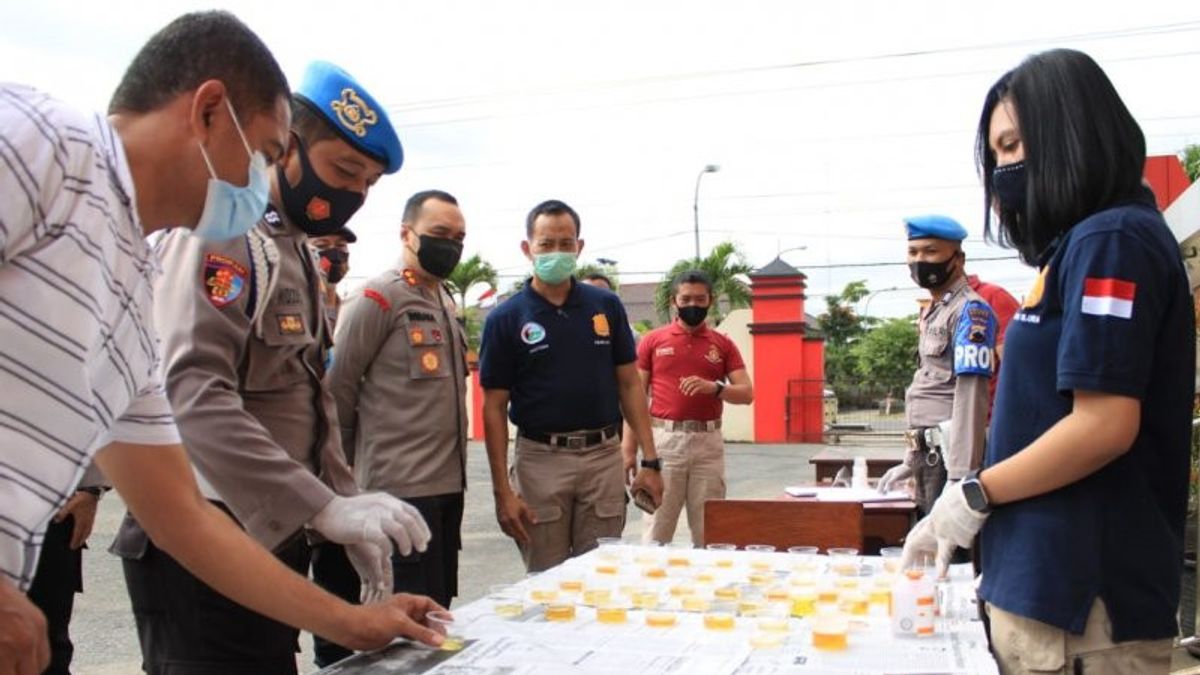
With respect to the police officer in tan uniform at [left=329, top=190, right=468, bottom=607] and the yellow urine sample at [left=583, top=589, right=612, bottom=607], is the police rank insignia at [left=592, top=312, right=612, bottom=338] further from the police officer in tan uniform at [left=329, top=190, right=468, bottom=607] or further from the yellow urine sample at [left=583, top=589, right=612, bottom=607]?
the yellow urine sample at [left=583, top=589, right=612, bottom=607]

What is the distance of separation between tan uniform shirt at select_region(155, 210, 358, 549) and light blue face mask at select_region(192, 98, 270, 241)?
0.53 meters

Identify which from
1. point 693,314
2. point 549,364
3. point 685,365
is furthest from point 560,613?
point 693,314

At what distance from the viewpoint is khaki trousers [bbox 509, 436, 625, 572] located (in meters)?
4.06

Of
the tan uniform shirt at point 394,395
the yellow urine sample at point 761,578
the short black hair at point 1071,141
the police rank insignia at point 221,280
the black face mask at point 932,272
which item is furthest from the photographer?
the black face mask at point 932,272

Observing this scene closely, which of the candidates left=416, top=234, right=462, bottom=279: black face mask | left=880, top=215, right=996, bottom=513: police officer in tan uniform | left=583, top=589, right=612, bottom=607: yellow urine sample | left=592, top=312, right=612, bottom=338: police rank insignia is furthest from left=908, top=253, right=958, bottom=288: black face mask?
left=583, top=589, right=612, bottom=607: yellow urine sample

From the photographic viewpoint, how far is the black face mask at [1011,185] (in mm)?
1905

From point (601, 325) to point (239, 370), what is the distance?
7.39 ft

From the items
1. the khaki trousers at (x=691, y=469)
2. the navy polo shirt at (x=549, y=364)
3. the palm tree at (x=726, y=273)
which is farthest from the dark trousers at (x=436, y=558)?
the palm tree at (x=726, y=273)

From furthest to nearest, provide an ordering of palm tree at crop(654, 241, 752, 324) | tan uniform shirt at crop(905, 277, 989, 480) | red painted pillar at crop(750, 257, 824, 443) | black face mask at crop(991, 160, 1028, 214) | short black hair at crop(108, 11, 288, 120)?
palm tree at crop(654, 241, 752, 324) < red painted pillar at crop(750, 257, 824, 443) < tan uniform shirt at crop(905, 277, 989, 480) < black face mask at crop(991, 160, 1028, 214) < short black hair at crop(108, 11, 288, 120)

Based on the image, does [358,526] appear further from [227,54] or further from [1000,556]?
[1000,556]

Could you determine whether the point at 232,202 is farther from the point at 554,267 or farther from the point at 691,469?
the point at 691,469

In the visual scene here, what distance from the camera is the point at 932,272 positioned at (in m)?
4.55

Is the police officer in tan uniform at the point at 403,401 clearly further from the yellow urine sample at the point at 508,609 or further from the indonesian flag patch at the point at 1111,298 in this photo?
the indonesian flag patch at the point at 1111,298

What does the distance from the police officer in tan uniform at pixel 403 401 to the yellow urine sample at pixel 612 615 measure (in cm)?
140
